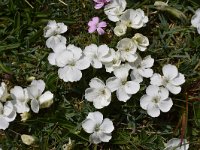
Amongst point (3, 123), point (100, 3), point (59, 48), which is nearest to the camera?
point (3, 123)

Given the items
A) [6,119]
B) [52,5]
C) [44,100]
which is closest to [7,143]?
[6,119]

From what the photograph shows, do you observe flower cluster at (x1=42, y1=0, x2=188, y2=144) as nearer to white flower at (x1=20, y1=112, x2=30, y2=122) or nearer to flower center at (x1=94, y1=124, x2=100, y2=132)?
flower center at (x1=94, y1=124, x2=100, y2=132)

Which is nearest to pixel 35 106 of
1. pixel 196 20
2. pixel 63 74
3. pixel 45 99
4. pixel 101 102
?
pixel 45 99

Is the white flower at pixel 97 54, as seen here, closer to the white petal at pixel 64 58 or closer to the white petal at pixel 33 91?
the white petal at pixel 64 58

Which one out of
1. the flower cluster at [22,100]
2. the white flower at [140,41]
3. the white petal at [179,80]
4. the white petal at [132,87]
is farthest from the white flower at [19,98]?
the white petal at [179,80]

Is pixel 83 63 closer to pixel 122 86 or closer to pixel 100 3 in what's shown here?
pixel 122 86

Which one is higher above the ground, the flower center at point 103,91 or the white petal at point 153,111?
the flower center at point 103,91

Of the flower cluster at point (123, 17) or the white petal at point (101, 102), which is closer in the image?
the white petal at point (101, 102)
